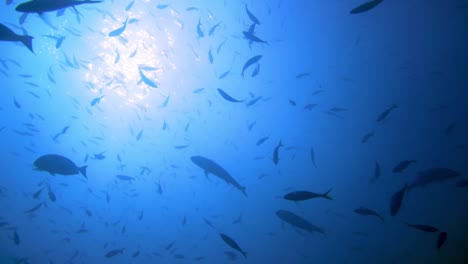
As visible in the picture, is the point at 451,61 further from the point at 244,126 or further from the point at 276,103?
the point at 244,126

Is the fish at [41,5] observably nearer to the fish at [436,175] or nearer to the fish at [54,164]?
the fish at [54,164]

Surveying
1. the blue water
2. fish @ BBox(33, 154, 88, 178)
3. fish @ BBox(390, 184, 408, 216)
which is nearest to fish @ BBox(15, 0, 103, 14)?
fish @ BBox(33, 154, 88, 178)

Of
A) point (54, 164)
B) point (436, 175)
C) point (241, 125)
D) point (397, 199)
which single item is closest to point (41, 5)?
point (54, 164)

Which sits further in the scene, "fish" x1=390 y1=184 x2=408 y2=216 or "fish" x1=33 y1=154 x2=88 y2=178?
"fish" x1=33 y1=154 x2=88 y2=178

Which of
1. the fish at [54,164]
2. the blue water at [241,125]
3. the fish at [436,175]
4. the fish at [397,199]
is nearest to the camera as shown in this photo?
the fish at [397,199]

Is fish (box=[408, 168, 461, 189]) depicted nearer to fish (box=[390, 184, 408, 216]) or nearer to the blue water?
the blue water

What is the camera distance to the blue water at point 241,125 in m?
8.80

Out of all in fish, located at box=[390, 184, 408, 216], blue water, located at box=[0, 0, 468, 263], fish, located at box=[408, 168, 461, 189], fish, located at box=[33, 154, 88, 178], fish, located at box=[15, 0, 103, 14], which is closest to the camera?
fish, located at box=[15, 0, 103, 14]

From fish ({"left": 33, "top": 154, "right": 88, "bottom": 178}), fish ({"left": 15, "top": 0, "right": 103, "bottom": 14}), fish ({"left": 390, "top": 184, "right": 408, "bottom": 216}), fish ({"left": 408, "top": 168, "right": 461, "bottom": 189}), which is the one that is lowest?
fish ({"left": 408, "top": 168, "right": 461, "bottom": 189})

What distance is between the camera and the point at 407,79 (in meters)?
8.93

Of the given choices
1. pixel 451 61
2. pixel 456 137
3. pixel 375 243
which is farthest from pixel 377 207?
pixel 451 61

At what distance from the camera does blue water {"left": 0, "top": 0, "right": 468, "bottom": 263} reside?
8.80 meters

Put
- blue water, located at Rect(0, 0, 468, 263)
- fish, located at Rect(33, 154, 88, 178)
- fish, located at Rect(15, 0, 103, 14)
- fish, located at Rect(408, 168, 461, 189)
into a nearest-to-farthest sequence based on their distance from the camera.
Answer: fish, located at Rect(15, 0, 103, 14) → fish, located at Rect(33, 154, 88, 178) → fish, located at Rect(408, 168, 461, 189) → blue water, located at Rect(0, 0, 468, 263)

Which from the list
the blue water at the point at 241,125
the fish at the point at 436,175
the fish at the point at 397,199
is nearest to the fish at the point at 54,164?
the blue water at the point at 241,125
